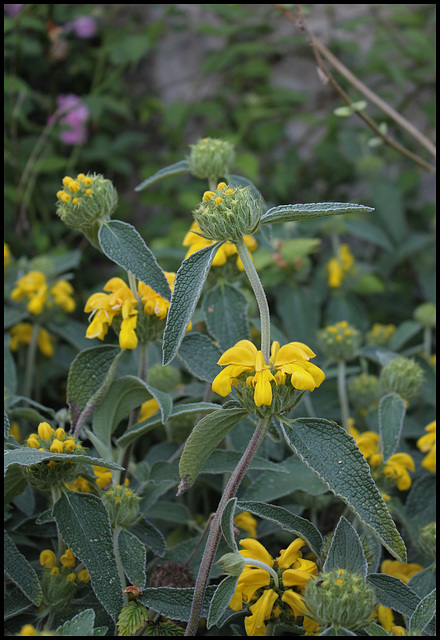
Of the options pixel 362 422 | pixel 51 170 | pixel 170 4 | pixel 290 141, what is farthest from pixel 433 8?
pixel 362 422

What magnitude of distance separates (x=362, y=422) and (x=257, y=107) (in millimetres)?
1101

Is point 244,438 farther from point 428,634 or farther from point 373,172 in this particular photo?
point 373,172


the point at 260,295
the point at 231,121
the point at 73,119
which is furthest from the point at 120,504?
the point at 231,121

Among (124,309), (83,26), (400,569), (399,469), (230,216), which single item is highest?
(83,26)

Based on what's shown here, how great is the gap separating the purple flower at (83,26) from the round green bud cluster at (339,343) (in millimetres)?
1237

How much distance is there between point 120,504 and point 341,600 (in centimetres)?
25

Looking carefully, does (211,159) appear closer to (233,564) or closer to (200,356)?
(200,356)

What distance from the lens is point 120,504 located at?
632 mm

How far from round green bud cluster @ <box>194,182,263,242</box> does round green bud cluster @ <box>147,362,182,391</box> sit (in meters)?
0.39

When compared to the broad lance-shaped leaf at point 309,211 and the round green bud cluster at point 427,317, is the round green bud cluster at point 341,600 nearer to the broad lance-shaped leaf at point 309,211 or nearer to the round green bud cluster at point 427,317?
the broad lance-shaped leaf at point 309,211

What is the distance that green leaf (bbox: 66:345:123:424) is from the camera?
26.3 inches

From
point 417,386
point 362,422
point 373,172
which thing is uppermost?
point 373,172

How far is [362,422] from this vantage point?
3.27 feet

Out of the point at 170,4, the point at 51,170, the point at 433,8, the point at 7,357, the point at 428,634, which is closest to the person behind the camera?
the point at 428,634
